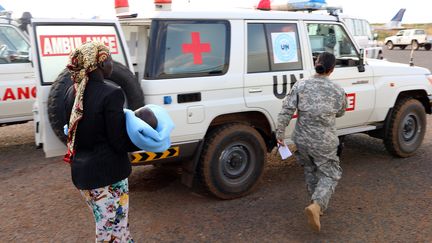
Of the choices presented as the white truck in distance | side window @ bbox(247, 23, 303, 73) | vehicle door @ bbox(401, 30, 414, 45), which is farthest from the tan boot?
vehicle door @ bbox(401, 30, 414, 45)

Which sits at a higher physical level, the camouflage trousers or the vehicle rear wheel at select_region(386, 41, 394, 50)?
the camouflage trousers

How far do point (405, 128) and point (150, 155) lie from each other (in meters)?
3.78

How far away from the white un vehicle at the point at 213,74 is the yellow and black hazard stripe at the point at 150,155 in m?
0.01

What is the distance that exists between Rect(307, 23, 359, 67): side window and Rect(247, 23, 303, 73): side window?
0.29 m

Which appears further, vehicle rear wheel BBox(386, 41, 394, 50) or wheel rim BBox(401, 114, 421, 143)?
vehicle rear wheel BBox(386, 41, 394, 50)

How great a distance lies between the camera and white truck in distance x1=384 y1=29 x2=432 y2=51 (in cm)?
3517

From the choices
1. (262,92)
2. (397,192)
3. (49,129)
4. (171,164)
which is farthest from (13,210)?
(397,192)

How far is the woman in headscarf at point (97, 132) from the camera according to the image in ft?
8.09

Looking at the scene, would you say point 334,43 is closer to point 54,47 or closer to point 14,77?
point 54,47

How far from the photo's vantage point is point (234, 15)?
4.31 m

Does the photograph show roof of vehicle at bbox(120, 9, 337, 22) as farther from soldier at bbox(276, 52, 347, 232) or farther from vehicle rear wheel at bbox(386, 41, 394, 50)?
vehicle rear wheel at bbox(386, 41, 394, 50)

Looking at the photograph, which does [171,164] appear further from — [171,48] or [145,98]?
[171,48]

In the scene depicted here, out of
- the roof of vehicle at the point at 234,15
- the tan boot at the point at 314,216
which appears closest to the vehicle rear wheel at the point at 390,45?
the roof of vehicle at the point at 234,15

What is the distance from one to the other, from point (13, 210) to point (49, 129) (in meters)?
1.32
